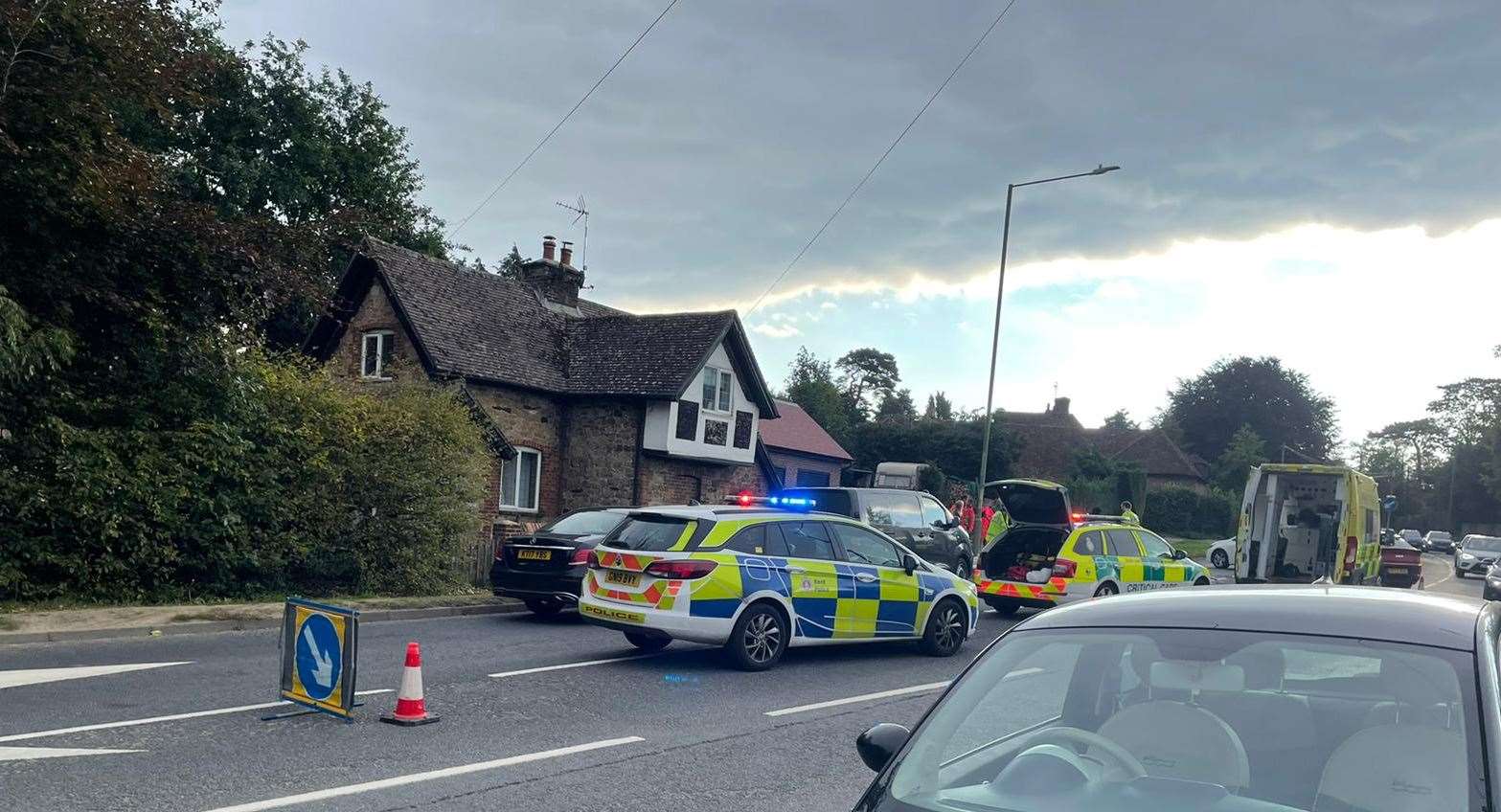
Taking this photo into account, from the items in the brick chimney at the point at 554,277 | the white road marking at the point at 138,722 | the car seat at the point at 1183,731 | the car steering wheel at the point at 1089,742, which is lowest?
the white road marking at the point at 138,722

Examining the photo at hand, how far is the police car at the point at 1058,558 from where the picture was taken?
52.2 ft

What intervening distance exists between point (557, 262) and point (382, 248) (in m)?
7.04

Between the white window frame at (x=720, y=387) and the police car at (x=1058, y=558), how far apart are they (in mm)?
14646

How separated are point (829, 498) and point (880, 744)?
52.6ft

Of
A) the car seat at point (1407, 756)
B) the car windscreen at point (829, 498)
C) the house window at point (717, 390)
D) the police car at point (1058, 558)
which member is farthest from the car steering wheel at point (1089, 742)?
the house window at point (717, 390)

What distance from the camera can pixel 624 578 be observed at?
11188mm

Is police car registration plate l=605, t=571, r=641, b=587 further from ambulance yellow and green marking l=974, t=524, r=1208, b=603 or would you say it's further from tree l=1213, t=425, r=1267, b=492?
tree l=1213, t=425, r=1267, b=492

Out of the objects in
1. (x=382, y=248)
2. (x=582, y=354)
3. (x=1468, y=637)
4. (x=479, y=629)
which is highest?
(x=382, y=248)

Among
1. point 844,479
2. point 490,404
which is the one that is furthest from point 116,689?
point 844,479

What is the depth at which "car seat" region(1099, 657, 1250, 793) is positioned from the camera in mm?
2951

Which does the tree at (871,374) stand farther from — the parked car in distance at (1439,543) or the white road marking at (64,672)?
the white road marking at (64,672)

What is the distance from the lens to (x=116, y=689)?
29.5 ft

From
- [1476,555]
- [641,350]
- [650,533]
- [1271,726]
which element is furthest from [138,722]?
[1476,555]

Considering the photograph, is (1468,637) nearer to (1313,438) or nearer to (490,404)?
(490,404)
